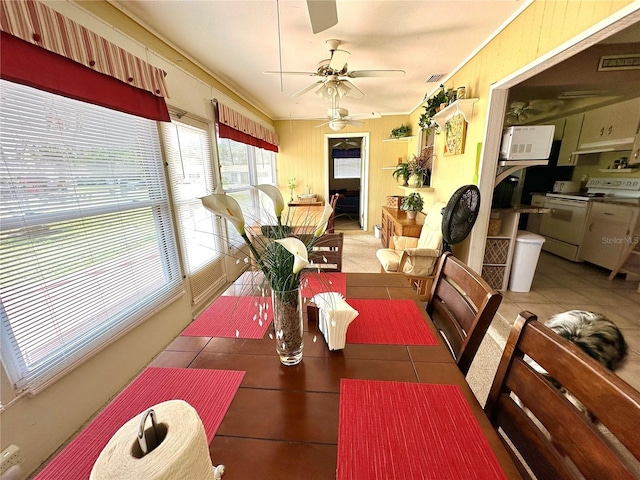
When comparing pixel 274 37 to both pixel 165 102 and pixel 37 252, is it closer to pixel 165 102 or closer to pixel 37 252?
pixel 165 102

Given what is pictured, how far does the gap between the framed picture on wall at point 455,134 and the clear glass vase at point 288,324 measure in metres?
2.65

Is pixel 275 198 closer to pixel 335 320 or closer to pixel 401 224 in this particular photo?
pixel 335 320

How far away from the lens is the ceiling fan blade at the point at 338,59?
2.02 metres

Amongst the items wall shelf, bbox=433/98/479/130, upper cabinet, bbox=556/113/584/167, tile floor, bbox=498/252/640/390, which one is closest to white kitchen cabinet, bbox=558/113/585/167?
upper cabinet, bbox=556/113/584/167

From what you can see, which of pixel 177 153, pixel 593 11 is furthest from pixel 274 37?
pixel 593 11

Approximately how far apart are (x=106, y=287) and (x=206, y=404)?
1.39 m

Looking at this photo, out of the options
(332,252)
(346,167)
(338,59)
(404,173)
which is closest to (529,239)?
(404,173)

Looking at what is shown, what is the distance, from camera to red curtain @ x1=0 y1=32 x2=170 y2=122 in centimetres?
112

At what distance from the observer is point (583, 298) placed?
8.37 feet

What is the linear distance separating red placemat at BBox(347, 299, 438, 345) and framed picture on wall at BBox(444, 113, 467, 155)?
218 cm

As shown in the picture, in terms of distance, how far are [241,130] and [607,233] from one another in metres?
4.72

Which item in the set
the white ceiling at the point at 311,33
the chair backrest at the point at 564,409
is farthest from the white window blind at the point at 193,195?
the chair backrest at the point at 564,409

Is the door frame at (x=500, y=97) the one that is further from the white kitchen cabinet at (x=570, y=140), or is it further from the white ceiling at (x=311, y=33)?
the white kitchen cabinet at (x=570, y=140)

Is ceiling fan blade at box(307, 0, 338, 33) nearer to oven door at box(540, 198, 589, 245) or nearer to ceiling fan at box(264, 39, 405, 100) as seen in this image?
ceiling fan at box(264, 39, 405, 100)
